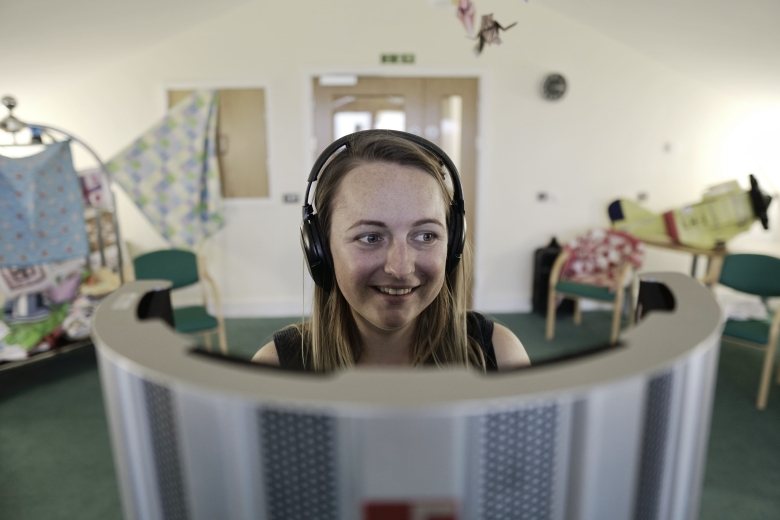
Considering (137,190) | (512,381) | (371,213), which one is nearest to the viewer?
(512,381)

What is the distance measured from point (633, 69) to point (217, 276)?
4.02 meters

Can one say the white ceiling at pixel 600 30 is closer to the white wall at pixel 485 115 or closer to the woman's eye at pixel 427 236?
the white wall at pixel 485 115

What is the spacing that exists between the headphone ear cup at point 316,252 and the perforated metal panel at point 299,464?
60 cm

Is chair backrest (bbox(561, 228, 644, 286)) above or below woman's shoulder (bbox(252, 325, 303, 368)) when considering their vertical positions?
below

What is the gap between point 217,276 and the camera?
4.46 m

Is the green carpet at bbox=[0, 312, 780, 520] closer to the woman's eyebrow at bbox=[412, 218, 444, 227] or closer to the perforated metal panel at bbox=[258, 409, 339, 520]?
the woman's eyebrow at bbox=[412, 218, 444, 227]

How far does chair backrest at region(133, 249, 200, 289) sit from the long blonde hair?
9.06ft

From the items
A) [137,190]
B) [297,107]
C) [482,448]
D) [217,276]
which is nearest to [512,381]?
[482,448]

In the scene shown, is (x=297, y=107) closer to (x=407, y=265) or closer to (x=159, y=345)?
(x=407, y=265)

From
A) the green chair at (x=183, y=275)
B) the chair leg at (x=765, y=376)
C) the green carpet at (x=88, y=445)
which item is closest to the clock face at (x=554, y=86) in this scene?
the green carpet at (x=88, y=445)

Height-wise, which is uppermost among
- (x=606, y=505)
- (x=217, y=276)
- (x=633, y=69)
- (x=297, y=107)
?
(x=633, y=69)

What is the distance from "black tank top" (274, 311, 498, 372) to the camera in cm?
93

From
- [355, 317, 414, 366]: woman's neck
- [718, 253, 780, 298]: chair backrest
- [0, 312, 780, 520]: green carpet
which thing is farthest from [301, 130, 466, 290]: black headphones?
[718, 253, 780, 298]: chair backrest

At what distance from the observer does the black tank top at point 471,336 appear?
934mm
